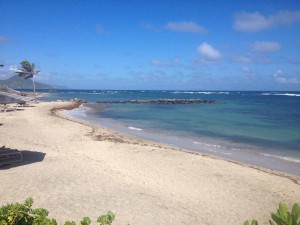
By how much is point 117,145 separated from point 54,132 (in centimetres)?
550

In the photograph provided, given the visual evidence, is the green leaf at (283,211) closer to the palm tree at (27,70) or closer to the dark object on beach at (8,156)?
the dark object on beach at (8,156)

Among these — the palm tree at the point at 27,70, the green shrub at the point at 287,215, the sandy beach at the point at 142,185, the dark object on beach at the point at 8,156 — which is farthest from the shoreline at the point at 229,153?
the palm tree at the point at 27,70

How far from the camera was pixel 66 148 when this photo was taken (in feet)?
48.0

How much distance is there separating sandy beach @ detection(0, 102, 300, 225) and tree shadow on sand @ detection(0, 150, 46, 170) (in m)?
0.04

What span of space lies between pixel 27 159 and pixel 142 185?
5.20 metres

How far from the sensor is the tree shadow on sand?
10.7m

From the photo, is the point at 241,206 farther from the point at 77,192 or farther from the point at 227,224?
the point at 77,192

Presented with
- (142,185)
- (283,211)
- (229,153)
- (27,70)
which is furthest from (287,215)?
(27,70)

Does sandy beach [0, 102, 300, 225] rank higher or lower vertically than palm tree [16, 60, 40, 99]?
lower

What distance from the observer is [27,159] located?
11680 mm

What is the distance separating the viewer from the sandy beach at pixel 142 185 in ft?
25.6

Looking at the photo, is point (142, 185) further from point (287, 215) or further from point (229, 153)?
point (229, 153)

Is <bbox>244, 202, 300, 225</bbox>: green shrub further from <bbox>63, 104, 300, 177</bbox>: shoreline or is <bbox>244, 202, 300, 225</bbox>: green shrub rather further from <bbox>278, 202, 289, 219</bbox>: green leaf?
<bbox>63, 104, 300, 177</bbox>: shoreline

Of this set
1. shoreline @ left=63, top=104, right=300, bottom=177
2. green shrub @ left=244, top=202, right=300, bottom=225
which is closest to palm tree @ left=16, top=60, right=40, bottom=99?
shoreline @ left=63, top=104, right=300, bottom=177
